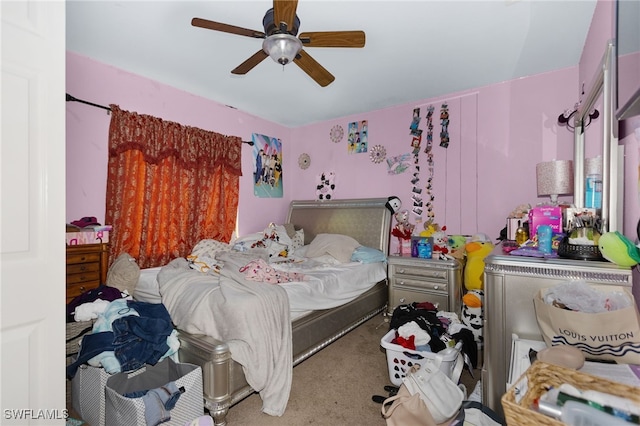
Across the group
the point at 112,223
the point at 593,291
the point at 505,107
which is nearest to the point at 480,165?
the point at 505,107

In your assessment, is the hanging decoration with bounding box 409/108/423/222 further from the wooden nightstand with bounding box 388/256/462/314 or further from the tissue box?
the tissue box

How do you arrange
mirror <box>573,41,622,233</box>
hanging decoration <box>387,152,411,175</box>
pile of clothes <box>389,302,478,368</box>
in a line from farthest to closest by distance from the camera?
hanging decoration <box>387,152,411,175</box> → pile of clothes <box>389,302,478,368</box> → mirror <box>573,41,622,233</box>

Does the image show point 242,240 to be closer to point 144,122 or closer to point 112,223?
point 112,223

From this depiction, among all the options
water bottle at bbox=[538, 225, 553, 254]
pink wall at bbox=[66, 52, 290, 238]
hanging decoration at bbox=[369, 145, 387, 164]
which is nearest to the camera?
water bottle at bbox=[538, 225, 553, 254]

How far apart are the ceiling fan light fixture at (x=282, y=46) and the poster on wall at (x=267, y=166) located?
8.78 feet

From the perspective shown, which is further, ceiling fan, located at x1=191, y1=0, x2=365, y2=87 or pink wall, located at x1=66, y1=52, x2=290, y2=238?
pink wall, located at x1=66, y1=52, x2=290, y2=238

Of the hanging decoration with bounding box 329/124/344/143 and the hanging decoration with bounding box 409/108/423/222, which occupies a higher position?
the hanging decoration with bounding box 329/124/344/143

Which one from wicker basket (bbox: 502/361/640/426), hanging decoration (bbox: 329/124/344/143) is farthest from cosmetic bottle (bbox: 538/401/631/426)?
hanging decoration (bbox: 329/124/344/143)

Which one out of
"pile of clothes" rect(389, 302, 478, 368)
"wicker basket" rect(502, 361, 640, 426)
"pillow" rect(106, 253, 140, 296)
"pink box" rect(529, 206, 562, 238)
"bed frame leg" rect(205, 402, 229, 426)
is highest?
"pink box" rect(529, 206, 562, 238)

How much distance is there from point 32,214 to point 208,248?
2416 millimetres

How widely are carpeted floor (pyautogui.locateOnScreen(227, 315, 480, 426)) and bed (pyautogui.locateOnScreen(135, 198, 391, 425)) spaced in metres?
0.10

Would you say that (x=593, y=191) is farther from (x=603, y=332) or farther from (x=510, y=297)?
(x=603, y=332)

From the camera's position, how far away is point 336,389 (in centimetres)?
230

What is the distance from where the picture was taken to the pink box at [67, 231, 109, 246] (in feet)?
8.62
